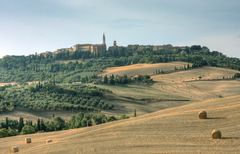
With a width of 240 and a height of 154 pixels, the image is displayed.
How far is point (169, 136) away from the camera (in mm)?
31859

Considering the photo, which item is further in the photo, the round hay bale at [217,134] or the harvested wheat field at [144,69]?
the harvested wheat field at [144,69]

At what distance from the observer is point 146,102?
126750 millimetres

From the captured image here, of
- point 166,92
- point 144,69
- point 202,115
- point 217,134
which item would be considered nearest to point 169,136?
point 217,134

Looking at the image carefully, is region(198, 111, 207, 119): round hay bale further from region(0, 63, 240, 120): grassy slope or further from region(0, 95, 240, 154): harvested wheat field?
region(0, 63, 240, 120): grassy slope

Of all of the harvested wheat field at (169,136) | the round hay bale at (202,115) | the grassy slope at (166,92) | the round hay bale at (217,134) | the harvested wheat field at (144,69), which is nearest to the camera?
the harvested wheat field at (169,136)

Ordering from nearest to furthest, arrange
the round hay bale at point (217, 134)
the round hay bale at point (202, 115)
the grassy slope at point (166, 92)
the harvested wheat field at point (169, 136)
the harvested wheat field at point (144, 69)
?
the harvested wheat field at point (169, 136) → the round hay bale at point (217, 134) → the round hay bale at point (202, 115) → the grassy slope at point (166, 92) → the harvested wheat field at point (144, 69)

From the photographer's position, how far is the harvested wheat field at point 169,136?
28703 mm

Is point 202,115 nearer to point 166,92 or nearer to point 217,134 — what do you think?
point 217,134

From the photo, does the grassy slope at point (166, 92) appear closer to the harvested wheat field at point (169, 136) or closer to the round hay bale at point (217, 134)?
the harvested wheat field at point (169, 136)

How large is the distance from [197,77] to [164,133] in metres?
132

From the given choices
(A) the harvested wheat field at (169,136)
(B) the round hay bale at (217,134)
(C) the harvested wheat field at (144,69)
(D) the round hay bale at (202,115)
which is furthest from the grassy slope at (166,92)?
(B) the round hay bale at (217,134)

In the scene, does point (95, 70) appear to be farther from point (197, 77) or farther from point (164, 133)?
point (164, 133)

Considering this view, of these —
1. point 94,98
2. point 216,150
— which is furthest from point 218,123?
point 94,98

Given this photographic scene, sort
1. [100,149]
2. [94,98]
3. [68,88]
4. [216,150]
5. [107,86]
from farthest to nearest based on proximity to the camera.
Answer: [107,86], [68,88], [94,98], [100,149], [216,150]
